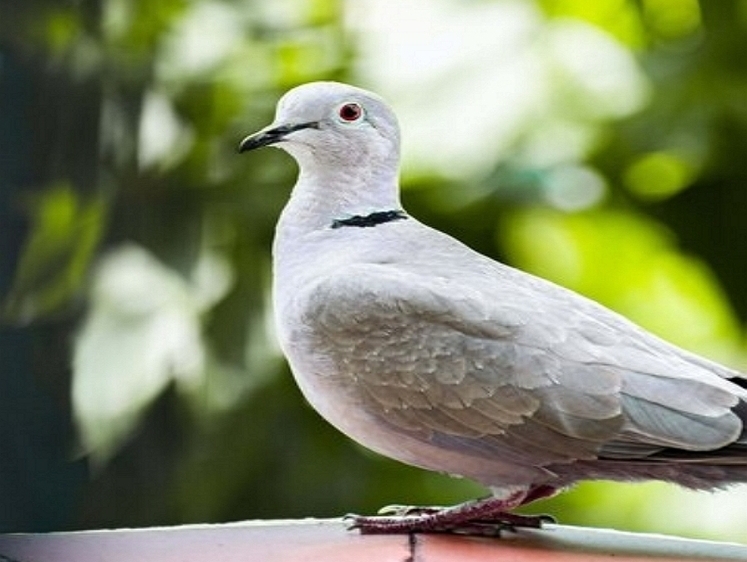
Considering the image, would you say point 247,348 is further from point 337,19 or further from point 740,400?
point 740,400

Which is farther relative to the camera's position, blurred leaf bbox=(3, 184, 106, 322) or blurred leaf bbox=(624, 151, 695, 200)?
blurred leaf bbox=(624, 151, 695, 200)

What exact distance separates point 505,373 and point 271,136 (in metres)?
0.27

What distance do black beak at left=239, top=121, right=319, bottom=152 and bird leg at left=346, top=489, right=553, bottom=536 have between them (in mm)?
317

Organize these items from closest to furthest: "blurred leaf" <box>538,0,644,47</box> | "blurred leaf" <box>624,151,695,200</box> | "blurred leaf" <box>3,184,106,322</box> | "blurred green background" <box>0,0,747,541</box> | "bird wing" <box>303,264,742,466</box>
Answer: "bird wing" <box>303,264,742,466</box> < "blurred leaf" <box>3,184,106,322</box> < "blurred green background" <box>0,0,747,541</box> < "blurred leaf" <box>624,151,695,200</box> < "blurred leaf" <box>538,0,644,47</box>

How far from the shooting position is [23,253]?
1.72 metres

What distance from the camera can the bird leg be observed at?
142 cm

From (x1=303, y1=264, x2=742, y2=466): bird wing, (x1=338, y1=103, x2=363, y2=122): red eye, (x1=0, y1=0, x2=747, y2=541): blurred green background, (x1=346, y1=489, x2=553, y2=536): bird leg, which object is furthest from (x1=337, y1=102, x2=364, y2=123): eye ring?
(x1=0, y1=0, x2=747, y2=541): blurred green background

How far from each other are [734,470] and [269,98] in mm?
1298

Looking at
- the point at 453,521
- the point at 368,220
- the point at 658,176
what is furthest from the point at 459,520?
the point at 658,176

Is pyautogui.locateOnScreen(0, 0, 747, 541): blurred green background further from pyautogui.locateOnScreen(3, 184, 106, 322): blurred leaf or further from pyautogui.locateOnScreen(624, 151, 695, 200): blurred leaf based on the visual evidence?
pyautogui.locateOnScreen(3, 184, 106, 322): blurred leaf

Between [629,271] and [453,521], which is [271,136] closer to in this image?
[453,521]

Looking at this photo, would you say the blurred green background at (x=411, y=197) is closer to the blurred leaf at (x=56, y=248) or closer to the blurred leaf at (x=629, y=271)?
the blurred leaf at (x=629, y=271)

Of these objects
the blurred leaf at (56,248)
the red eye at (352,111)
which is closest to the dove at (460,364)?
the red eye at (352,111)

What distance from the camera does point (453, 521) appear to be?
1427 mm
